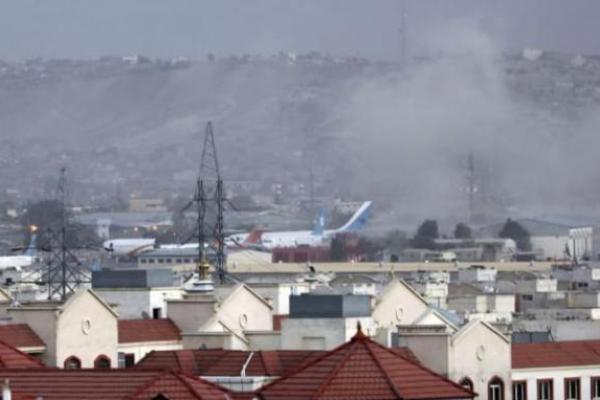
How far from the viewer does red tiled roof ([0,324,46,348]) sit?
3988cm

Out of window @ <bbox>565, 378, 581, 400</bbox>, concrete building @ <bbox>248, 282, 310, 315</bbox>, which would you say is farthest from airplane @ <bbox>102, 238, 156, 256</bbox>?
window @ <bbox>565, 378, 581, 400</bbox>

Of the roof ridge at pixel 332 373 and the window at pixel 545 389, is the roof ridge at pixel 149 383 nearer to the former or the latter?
the roof ridge at pixel 332 373

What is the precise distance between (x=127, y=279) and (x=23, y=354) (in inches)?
532

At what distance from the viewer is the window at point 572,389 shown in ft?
136

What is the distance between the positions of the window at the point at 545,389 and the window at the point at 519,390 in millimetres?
460

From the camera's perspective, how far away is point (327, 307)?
139ft

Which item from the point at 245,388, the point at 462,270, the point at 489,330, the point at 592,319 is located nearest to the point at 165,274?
the point at 592,319

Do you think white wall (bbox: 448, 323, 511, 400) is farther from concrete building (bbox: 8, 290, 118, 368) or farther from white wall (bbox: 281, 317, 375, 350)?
concrete building (bbox: 8, 290, 118, 368)

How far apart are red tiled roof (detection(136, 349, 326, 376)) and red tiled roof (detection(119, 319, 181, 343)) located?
4.04 metres

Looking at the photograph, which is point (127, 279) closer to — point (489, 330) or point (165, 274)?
point (165, 274)

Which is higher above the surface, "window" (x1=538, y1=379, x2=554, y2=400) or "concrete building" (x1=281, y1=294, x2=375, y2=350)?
"concrete building" (x1=281, y1=294, x2=375, y2=350)

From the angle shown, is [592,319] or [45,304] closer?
[45,304]

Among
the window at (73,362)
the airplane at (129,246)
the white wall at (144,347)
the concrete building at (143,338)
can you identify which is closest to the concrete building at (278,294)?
the concrete building at (143,338)

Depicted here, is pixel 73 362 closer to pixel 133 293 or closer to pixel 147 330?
pixel 147 330
